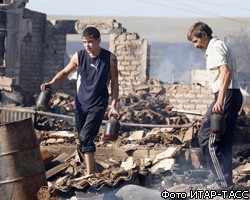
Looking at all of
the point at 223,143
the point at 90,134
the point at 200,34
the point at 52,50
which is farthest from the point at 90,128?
the point at 52,50

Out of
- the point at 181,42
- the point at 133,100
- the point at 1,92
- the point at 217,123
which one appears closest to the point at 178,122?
the point at 1,92

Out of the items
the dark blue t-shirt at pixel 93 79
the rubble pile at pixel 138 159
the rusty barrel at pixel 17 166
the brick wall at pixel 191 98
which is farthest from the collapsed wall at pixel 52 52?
the rusty barrel at pixel 17 166

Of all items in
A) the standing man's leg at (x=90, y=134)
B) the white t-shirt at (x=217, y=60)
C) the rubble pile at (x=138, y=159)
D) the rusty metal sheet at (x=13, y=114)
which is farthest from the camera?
the rusty metal sheet at (x=13, y=114)

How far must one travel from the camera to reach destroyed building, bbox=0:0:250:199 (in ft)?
32.0

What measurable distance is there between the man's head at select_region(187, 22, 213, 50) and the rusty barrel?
1947 mm

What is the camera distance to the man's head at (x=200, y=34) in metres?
8.97

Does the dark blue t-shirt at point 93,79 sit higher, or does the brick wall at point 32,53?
the dark blue t-shirt at point 93,79

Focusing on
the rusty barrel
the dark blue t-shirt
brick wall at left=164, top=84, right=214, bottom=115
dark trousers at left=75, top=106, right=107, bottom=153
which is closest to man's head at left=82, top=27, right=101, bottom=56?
the dark blue t-shirt

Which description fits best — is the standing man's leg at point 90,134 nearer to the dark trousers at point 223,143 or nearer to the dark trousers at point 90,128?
the dark trousers at point 90,128

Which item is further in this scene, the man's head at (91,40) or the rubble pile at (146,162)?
the man's head at (91,40)

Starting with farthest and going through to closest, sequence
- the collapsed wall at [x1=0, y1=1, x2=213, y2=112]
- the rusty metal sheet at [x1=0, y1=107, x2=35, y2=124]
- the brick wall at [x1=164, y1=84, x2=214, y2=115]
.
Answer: the collapsed wall at [x1=0, y1=1, x2=213, y2=112] < the brick wall at [x1=164, y1=84, x2=214, y2=115] < the rusty metal sheet at [x1=0, y1=107, x2=35, y2=124]

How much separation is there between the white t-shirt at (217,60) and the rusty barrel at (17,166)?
198 centimetres

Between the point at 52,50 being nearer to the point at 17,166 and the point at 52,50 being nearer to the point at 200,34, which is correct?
the point at 200,34

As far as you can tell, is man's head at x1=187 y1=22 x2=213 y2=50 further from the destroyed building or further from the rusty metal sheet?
the rusty metal sheet
